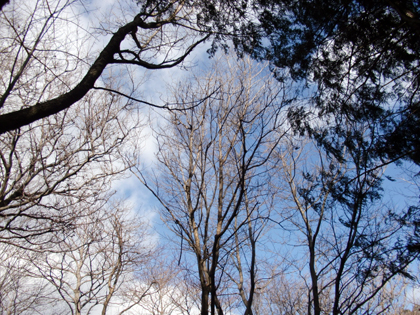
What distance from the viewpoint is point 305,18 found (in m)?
3.56

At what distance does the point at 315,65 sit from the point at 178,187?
298 cm

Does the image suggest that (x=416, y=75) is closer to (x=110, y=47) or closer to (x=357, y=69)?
(x=357, y=69)

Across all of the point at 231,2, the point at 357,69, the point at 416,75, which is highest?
the point at 231,2

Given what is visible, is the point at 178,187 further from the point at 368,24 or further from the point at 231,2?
the point at 368,24

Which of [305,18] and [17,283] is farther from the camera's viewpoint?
[17,283]

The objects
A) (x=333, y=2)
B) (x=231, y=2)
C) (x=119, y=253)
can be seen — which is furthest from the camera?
(x=119, y=253)

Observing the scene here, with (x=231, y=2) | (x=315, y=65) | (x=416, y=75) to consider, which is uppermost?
(x=231, y=2)

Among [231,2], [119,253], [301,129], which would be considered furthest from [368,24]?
[119,253]

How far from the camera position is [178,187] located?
477 centimetres

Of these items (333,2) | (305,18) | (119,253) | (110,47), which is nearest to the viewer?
(110,47)

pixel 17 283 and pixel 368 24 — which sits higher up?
pixel 368 24

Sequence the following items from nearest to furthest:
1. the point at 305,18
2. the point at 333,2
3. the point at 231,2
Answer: the point at 333,2 → the point at 305,18 → the point at 231,2

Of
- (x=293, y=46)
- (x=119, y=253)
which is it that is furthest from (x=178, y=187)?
(x=119, y=253)

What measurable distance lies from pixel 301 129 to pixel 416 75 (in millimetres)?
1324
